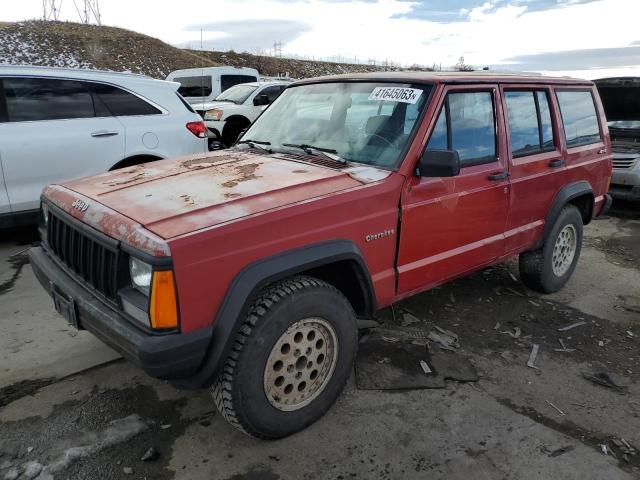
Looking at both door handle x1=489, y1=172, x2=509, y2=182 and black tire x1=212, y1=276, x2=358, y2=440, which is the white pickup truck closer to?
door handle x1=489, y1=172, x2=509, y2=182

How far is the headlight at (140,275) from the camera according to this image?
2.11 meters

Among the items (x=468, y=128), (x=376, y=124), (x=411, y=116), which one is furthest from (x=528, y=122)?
(x=376, y=124)

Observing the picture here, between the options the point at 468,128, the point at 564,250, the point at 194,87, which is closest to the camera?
the point at 468,128

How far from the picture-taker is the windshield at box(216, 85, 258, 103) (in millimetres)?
11633

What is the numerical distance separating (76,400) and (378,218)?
1998 millimetres

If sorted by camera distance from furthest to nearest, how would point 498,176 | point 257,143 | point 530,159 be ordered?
point 530,159 < point 257,143 < point 498,176

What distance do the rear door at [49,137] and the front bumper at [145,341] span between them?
305 centimetres

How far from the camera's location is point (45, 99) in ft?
16.7

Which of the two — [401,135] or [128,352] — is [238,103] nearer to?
[401,135]

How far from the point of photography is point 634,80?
762cm

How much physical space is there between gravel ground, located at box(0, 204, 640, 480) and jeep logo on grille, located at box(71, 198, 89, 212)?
1.12 meters

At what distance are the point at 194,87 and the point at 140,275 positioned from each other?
525 inches

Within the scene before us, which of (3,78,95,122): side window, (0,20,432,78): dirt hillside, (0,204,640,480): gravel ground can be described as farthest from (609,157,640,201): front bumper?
(0,20,432,78): dirt hillside

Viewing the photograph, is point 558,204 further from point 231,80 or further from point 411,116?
point 231,80
